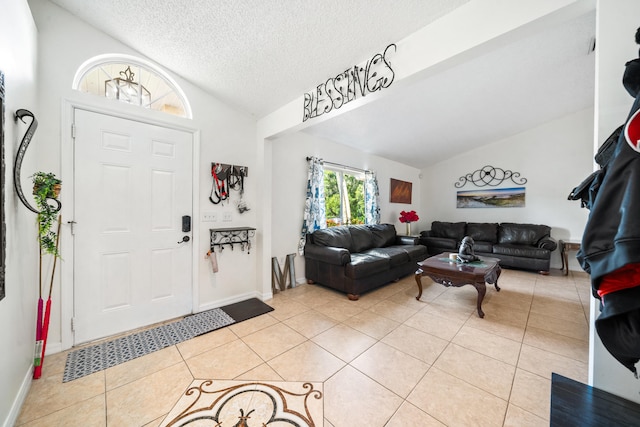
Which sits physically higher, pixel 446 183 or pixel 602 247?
pixel 446 183

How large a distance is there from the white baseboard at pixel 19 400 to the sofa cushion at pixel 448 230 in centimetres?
643

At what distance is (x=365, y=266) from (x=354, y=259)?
9.8 inches

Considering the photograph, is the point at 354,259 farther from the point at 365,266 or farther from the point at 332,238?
the point at 332,238

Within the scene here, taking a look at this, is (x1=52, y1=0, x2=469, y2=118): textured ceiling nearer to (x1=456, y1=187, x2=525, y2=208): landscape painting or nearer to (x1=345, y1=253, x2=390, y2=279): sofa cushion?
(x1=345, y1=253, x2=390, y2=279): sofa cushion

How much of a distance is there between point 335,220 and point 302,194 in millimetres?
1042

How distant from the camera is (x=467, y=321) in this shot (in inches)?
101

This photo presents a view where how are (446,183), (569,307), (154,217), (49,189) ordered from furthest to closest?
(446,183) < (569,307) < (154,217) < (49,189)

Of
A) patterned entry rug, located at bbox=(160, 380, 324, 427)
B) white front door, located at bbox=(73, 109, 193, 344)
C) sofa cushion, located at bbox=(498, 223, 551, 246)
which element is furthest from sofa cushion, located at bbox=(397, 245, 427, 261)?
white front door, located at bbox=(73, 109, 193, 344)

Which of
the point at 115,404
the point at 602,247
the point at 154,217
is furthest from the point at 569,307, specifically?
the point at 154,217

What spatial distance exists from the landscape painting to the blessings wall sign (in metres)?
5.04

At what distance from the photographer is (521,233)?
483 centimetres

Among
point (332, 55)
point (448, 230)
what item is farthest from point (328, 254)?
point (448, 230)

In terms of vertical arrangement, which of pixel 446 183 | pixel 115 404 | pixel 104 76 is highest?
pixel 104 76

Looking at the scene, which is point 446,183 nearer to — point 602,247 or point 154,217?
point 602,247
